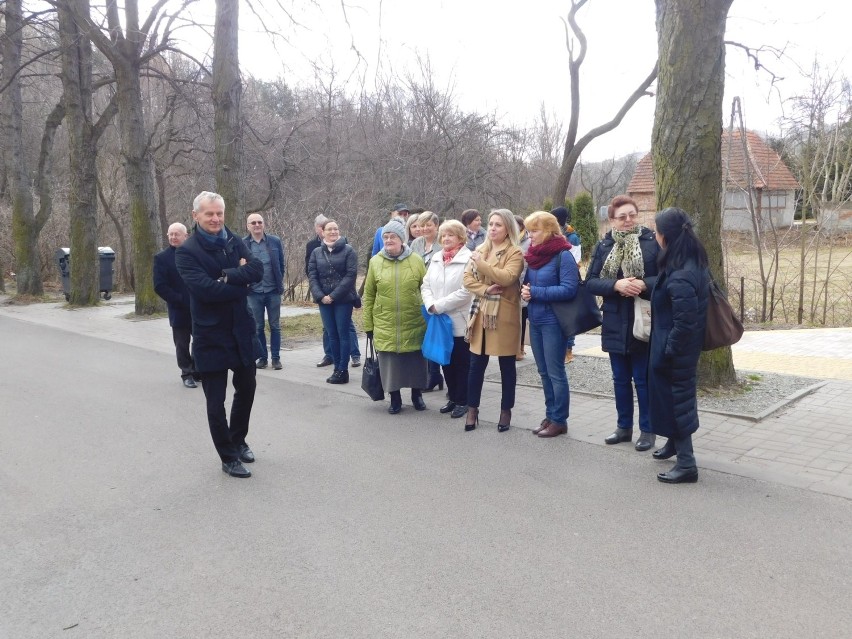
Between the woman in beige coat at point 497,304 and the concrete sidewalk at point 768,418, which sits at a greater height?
the woman in beige coat at point 497,304

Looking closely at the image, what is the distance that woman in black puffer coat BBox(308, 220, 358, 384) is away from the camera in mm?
8422

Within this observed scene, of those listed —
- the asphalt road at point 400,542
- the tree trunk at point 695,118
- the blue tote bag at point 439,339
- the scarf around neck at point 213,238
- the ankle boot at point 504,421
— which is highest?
the tree trunk at point 695,118

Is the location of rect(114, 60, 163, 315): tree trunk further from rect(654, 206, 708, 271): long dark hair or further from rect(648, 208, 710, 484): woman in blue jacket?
rect(654, 206, 708, 271): long dark hair

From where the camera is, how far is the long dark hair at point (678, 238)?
457cm

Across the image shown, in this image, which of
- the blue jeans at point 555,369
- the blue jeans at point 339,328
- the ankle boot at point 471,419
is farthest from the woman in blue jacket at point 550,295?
the blue jeans at point 339,328

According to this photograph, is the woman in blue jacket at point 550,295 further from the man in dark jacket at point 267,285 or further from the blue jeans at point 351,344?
the man in dark jacket at point 267,285

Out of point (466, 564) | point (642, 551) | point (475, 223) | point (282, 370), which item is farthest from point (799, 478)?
point (282, 370)

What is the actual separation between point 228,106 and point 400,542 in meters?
9.91

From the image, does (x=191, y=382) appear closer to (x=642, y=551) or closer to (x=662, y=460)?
(x=662, y=460)

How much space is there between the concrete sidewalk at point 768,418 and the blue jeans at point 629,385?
244 mm

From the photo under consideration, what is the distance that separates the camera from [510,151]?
2994cm

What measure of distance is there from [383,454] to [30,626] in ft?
9.31

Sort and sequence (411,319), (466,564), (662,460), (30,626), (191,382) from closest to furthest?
(30,626) < (466,564) < (662,460) < (411,319) < (191,382)

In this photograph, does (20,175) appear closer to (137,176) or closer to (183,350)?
(137,176)
